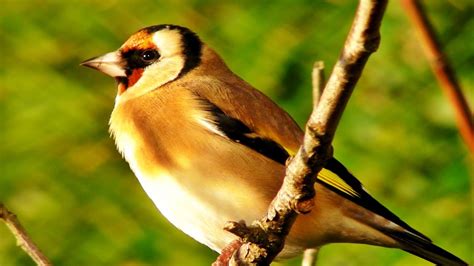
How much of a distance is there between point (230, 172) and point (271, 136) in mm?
212

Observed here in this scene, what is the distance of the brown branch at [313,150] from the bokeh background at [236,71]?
7.05ft

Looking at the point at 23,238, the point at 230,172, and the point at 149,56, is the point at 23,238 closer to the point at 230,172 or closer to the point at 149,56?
the point at 230,172

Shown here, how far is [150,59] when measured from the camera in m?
4.88

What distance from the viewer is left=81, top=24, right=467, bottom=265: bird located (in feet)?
13.9

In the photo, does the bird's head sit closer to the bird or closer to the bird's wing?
the bird

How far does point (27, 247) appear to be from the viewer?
3.69 meters

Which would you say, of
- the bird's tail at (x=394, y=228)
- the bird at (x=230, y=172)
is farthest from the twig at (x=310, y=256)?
the bird's tail at (x=394, y=228)

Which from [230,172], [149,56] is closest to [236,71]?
[149,56]

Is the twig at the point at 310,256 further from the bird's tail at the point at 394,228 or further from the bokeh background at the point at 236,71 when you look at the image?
the bokeh background at the point at 236,71

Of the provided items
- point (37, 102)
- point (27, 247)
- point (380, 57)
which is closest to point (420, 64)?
point (380, 57)

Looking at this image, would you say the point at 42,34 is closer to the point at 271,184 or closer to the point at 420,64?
the point at 420,64

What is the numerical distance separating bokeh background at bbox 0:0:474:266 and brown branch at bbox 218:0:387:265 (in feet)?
7.05

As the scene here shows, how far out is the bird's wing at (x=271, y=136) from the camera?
433 centimetres

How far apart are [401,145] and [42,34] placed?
198 centimetres
